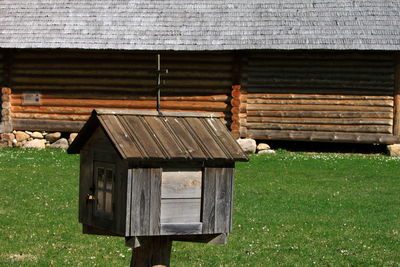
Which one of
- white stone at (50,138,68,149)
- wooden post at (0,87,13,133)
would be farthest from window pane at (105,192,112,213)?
wooden post at (0,87,13,133)

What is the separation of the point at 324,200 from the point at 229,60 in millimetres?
8272

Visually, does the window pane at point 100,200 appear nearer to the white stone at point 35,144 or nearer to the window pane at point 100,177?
the window pane at point 100,177

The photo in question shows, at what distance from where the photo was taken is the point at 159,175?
17.5ft

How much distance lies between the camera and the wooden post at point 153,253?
5.51 metres

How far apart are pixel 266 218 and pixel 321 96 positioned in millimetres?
9522

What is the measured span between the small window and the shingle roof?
14.8m

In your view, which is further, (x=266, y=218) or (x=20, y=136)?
(x=20, y=136)

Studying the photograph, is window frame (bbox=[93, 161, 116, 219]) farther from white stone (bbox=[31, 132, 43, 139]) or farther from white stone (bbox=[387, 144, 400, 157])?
white stone (bbox=[31, 132, 43, 139])

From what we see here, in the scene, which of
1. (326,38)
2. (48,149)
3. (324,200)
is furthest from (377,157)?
(48,149)

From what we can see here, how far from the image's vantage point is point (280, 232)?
10.7 m

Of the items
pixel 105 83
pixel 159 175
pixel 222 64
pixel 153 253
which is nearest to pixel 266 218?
pixel 153 253

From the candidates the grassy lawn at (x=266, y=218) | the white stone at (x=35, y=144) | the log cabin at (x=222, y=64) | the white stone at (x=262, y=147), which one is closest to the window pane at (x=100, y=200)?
the grassy lawn at (x=266, y=218)

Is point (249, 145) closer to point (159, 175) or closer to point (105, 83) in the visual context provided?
point (105, 83)

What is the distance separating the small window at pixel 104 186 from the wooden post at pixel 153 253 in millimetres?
332
